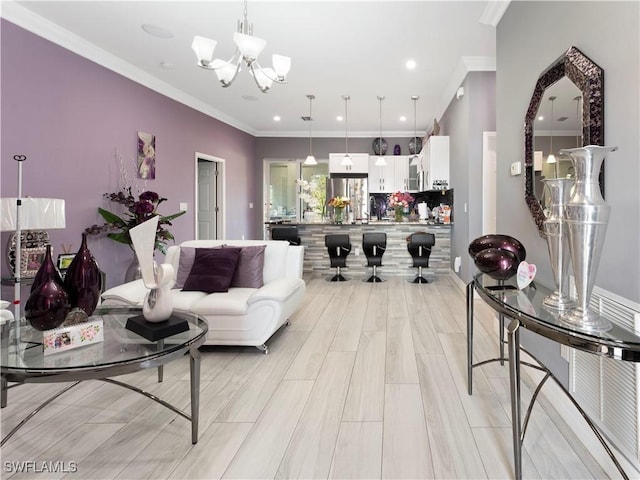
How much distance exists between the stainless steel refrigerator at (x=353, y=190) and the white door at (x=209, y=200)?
7.84 ft

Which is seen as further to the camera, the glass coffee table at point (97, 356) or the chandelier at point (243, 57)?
the chandelier at point (243, 57)

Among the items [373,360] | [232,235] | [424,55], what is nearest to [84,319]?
[373,360]

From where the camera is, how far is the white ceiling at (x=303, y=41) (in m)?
3.33

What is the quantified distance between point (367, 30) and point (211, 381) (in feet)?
11.4

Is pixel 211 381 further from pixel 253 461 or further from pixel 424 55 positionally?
pixel 424 55

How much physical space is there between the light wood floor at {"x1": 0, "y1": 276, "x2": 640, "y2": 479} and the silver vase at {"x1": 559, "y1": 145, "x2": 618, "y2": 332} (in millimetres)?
771

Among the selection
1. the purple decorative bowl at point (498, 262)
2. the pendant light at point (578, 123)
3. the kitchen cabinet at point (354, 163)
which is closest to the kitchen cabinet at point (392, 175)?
the kitchen cabinet at point (354, 163)

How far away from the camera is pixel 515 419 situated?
1.51m

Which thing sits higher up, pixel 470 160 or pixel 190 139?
pixel 190 139

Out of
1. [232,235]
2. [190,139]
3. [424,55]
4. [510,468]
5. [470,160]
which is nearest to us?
[510,468]

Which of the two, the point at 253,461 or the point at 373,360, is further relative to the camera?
the point at 373,360

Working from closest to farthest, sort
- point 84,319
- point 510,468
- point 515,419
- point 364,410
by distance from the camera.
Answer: point 515,419 < point 510,468 < point 84,319 < point 364,410

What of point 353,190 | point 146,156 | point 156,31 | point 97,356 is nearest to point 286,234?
point 146,156

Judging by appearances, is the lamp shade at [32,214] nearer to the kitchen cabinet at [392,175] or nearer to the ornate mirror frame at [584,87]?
the ornate mirror frame at [584,87]
